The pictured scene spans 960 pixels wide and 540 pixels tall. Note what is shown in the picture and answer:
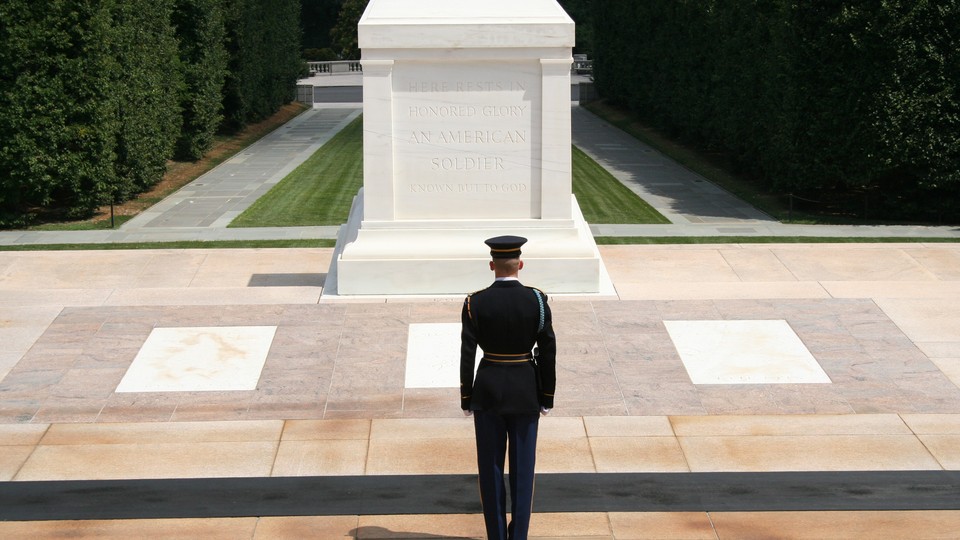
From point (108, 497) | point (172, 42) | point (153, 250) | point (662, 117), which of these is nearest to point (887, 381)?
point (108, 497)

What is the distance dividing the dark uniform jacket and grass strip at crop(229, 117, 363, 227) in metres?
14.2

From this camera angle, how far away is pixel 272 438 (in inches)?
350

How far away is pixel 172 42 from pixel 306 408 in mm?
20623

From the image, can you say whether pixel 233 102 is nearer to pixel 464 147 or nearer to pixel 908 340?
pixel 464 147

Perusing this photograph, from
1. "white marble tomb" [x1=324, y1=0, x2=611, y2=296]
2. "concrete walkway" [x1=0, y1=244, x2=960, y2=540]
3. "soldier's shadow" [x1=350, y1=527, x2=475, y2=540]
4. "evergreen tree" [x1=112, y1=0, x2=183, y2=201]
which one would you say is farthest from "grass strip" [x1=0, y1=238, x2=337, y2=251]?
"soldier's shadow" [x1=350, y1=527, x2=475, y2=540]

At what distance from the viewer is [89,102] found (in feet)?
68.9

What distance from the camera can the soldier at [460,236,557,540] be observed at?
6.90 metres

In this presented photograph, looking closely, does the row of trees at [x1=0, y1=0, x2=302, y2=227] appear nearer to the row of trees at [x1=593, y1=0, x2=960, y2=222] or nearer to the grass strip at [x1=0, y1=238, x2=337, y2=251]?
the grass strip at [x1=0, y1=238, x2=337, y2=251]

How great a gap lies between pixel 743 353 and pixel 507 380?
438 centimetres

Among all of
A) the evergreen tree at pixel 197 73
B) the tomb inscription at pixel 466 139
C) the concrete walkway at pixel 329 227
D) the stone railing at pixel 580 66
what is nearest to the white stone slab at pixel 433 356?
the tomb inscription at pixel 466 139

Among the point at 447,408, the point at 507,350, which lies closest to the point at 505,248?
the point at 507,350

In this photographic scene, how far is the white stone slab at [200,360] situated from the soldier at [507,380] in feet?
11.7

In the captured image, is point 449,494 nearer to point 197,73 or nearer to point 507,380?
point 507,380

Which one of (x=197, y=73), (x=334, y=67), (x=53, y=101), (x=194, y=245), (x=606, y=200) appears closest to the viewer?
(x=194, y=245)
